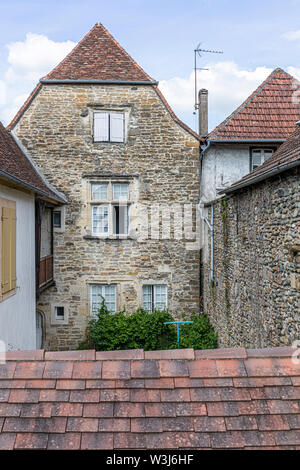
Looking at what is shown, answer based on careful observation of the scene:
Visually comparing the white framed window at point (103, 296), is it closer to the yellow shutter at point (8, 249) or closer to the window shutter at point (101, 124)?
the window shutter at point (101, 124)

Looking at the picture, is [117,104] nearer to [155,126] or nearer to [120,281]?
[155,126]

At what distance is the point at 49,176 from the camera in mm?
11992

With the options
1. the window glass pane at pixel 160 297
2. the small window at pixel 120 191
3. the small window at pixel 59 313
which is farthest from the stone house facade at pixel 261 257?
the small window at pixel 59 313

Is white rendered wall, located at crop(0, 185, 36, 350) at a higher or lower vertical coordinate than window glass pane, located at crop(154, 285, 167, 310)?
higher

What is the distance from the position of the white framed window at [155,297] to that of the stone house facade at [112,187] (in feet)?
0.10

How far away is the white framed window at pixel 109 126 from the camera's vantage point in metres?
12.1

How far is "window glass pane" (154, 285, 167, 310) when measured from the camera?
12336mm

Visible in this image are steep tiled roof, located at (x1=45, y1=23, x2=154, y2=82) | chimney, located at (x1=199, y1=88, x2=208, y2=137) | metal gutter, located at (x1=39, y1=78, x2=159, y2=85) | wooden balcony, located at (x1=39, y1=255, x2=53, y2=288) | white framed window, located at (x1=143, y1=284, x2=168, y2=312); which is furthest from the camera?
chimney, located at (x1=199, y1=88, x2=208, y2=137)

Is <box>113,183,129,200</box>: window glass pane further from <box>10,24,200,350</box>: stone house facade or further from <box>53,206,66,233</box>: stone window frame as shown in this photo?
<box>53,206,66,233</box>: stone window frame

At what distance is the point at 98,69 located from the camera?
39.7 feet

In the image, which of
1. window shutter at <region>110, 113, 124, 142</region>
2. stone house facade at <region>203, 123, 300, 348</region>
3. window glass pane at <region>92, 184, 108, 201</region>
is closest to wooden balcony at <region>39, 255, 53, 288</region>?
window glass pane at <region>92, 184, 108, 201</region>

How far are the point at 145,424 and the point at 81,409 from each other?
18.4 inches

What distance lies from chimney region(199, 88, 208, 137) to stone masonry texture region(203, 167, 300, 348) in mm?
4276

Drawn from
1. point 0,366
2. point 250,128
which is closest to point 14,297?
point 0,366
